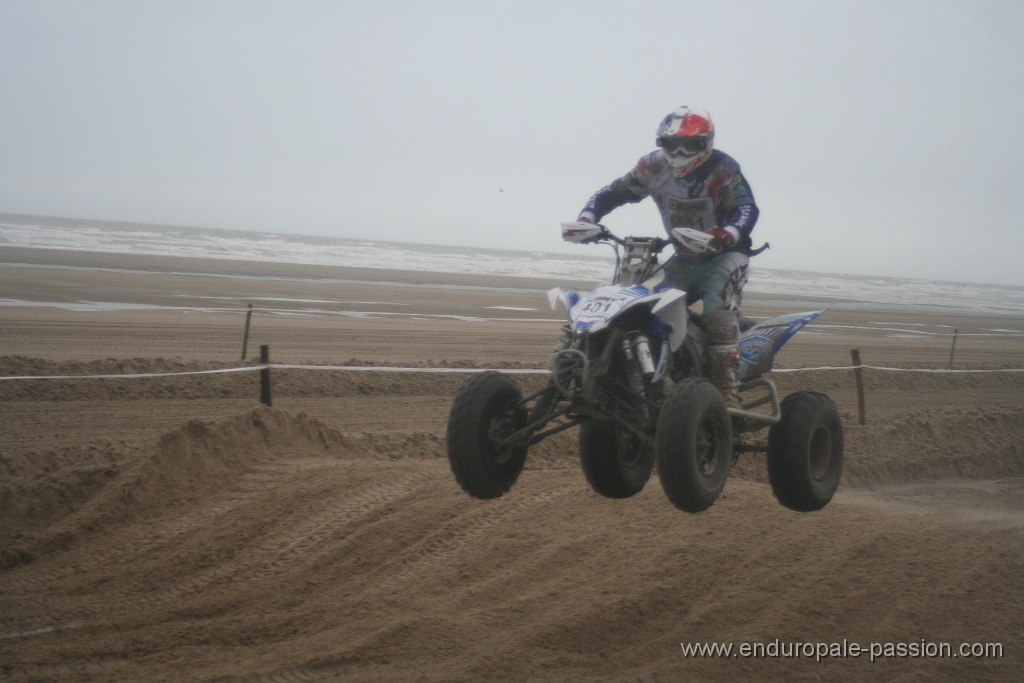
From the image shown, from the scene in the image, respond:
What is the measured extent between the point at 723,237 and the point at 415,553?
349 cm

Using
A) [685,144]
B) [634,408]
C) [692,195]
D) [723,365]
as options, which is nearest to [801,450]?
[723,365]

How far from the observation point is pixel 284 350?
1559 cm

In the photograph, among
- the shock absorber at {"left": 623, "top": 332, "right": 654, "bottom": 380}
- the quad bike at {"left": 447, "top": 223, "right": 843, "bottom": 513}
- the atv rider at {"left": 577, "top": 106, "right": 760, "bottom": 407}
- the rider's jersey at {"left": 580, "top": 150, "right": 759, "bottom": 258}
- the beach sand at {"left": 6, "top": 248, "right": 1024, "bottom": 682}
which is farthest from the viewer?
the beach sand at {"left": 6, "top": 248, "right": 1024, "bottom": 682}

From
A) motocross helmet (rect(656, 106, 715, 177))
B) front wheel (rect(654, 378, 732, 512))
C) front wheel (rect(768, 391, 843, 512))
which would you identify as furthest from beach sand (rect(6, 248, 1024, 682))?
motocross helmet (rect(656, 106, 715, 177))

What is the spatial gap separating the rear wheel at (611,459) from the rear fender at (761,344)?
818 millimetres

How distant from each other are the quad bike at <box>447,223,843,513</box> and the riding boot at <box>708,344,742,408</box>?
0.22ft

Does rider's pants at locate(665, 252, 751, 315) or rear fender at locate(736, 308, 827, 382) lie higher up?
rider's pants at locate(665, 252, 751, 315)

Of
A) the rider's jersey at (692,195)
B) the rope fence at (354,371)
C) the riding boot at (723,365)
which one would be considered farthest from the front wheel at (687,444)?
the rope fence at (354,371)

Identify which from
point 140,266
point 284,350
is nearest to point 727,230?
point 284,350

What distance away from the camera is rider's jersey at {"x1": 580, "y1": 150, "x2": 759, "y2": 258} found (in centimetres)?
525

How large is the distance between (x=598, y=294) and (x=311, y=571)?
133 inches

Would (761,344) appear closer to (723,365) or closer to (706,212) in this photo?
(723,365)

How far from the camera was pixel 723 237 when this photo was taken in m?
5.00

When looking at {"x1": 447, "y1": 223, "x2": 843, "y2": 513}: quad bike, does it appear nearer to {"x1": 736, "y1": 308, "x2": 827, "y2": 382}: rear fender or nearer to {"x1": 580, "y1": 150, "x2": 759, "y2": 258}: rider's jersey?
{"x1": 736, "y1": 308, "x2": 827, "y2": 382}: rear fender
